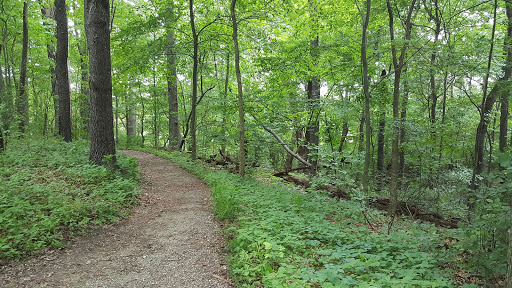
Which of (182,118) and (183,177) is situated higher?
(182,118)

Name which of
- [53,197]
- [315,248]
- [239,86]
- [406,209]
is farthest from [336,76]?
[53,197]

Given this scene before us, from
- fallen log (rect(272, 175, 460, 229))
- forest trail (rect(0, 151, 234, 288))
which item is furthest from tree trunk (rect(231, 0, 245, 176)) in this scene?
fallen log (rect(272, 175, 460, 229))

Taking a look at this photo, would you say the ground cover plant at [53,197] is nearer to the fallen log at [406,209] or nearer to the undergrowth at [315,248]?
the undergrowth at [315,248]

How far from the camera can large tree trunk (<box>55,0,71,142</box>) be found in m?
10.9

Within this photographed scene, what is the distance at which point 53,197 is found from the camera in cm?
516

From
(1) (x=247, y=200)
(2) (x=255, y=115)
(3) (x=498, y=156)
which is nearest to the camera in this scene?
(3) (x=498, y=156)

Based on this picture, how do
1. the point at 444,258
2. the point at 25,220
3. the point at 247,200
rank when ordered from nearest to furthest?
the point at 444,258 < the point at 25,220 < the point at 247,200

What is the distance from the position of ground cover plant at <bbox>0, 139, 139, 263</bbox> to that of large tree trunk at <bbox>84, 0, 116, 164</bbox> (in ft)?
Result: 2.16

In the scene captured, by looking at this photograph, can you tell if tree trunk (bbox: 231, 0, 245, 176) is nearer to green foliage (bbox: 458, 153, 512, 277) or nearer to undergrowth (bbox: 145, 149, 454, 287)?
undergrowth (bbox: 145, 149, 454, 287)

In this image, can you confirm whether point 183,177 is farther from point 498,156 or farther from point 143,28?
point 498,156

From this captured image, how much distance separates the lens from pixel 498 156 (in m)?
2.88

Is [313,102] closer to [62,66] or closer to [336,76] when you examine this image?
[336,76]

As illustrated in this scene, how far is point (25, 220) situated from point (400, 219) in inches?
334

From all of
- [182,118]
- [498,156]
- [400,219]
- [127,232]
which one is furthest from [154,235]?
[182,118]
